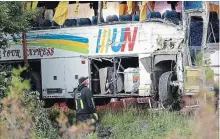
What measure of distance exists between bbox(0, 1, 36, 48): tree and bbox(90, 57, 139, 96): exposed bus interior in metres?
3.12

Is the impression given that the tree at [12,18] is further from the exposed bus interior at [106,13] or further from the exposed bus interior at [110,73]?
the exposed bus interior at [110,73]

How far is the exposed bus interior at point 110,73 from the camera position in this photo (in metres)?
14.5

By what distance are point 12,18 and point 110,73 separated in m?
3.89

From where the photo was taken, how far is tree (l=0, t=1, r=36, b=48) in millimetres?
10867

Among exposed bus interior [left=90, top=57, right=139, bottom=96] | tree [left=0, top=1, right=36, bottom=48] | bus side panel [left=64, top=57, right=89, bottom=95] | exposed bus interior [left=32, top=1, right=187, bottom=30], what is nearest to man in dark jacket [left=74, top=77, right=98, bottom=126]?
tree [left=0, top=1, right=36, bottom=48]

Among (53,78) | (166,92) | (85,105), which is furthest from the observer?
(53,78)

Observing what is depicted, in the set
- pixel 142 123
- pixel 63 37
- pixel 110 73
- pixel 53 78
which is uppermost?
pixel 63 37

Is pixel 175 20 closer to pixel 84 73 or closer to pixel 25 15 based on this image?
pixel 84 73

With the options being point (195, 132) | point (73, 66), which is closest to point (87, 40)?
point (73, 66)

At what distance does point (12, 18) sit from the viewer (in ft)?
37.6

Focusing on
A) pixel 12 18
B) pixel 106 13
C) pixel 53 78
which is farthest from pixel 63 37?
pixel 12 18

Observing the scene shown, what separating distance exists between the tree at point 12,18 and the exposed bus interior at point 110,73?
3.12 meters

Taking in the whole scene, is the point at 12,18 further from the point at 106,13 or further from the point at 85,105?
the point at 106,13

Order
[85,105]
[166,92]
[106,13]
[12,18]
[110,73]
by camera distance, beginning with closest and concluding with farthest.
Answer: [85,105]
[12,18]
[166,92]
[110,73]
[106,13]
